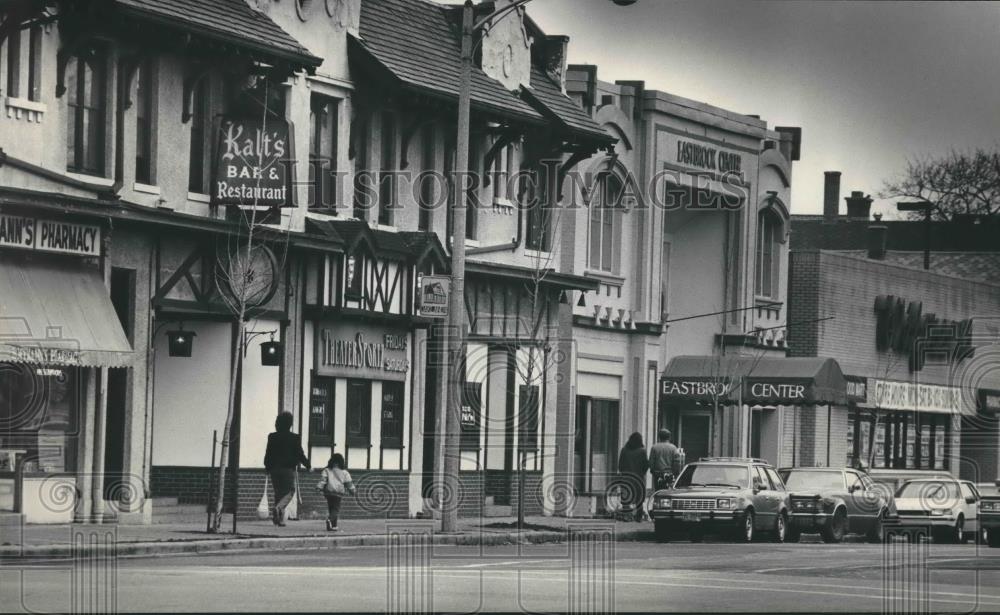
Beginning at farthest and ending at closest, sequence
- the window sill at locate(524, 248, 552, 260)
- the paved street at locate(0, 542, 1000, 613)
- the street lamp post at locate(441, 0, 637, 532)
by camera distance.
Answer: the window sill at locate(524, 248, 552, 260)
the street lamp post at locate(441, 0, 637, 532)
the paved street at locate(0, 542, 1000, 613)

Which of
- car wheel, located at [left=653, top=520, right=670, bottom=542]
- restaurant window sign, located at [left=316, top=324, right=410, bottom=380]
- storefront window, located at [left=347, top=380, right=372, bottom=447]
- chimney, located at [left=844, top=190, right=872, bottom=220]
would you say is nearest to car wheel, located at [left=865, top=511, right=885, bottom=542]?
car wheel, located at [left=653, top=520, right=670, bottom=542]

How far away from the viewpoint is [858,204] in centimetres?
8188

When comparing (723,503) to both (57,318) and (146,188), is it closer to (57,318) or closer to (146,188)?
(146,188)

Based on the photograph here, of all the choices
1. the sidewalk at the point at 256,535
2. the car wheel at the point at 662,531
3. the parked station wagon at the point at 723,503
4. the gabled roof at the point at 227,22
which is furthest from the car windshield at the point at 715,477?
the gabled roof at the point at 227,22

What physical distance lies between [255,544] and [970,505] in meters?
19.5

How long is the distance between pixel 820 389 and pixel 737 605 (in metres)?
Result: 27.2

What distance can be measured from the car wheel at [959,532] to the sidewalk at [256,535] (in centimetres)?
766

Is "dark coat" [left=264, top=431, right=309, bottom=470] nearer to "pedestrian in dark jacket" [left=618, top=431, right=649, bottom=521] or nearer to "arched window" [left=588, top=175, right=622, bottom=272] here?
"pedestrian in dark jacket" [left=618, top=431, right=649, bottom=521]

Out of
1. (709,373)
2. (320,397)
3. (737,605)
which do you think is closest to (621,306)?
(709,373)

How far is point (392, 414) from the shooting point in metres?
36.1

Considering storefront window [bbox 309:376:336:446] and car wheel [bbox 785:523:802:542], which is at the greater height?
storefront window [bbox 309:376:336:446]

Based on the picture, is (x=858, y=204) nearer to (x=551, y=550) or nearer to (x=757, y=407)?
(x=757, y=407)

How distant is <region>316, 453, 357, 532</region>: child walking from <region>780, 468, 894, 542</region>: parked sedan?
10.6m

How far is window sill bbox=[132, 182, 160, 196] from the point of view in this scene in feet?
95.8
